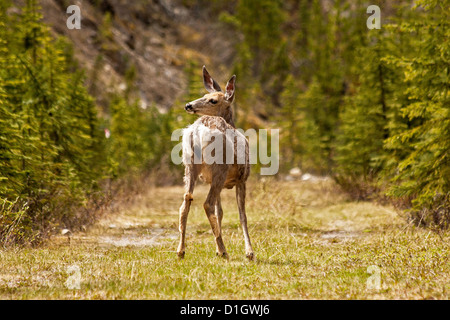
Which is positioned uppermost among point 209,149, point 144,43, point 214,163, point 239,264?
point 144,43

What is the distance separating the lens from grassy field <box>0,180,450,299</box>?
5297mm

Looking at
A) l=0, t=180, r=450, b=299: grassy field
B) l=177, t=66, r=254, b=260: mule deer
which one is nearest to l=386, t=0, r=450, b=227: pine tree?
l=0, t=180, r=450, b=299: grassy field

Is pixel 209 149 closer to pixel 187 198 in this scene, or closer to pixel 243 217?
pixel 187 198

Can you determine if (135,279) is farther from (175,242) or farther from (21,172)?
(21,172)

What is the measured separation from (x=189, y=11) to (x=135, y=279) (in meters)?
67.5

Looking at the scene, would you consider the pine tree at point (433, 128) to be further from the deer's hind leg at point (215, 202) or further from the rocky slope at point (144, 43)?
the rocky slope at point (144, 43)

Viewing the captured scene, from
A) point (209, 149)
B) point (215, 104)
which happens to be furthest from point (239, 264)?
point (215, 104)

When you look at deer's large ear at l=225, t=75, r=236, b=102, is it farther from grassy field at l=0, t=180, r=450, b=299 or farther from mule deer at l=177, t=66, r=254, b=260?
grassy field at l=0, t=180, r=450, b=299

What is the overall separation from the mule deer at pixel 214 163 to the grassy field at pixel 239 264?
54 centimetres

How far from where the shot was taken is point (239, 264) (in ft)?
22.2

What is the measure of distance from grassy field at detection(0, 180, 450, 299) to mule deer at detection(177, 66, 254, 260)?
541mm

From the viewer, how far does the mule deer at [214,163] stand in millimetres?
6941

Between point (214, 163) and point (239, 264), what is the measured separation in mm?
1504
